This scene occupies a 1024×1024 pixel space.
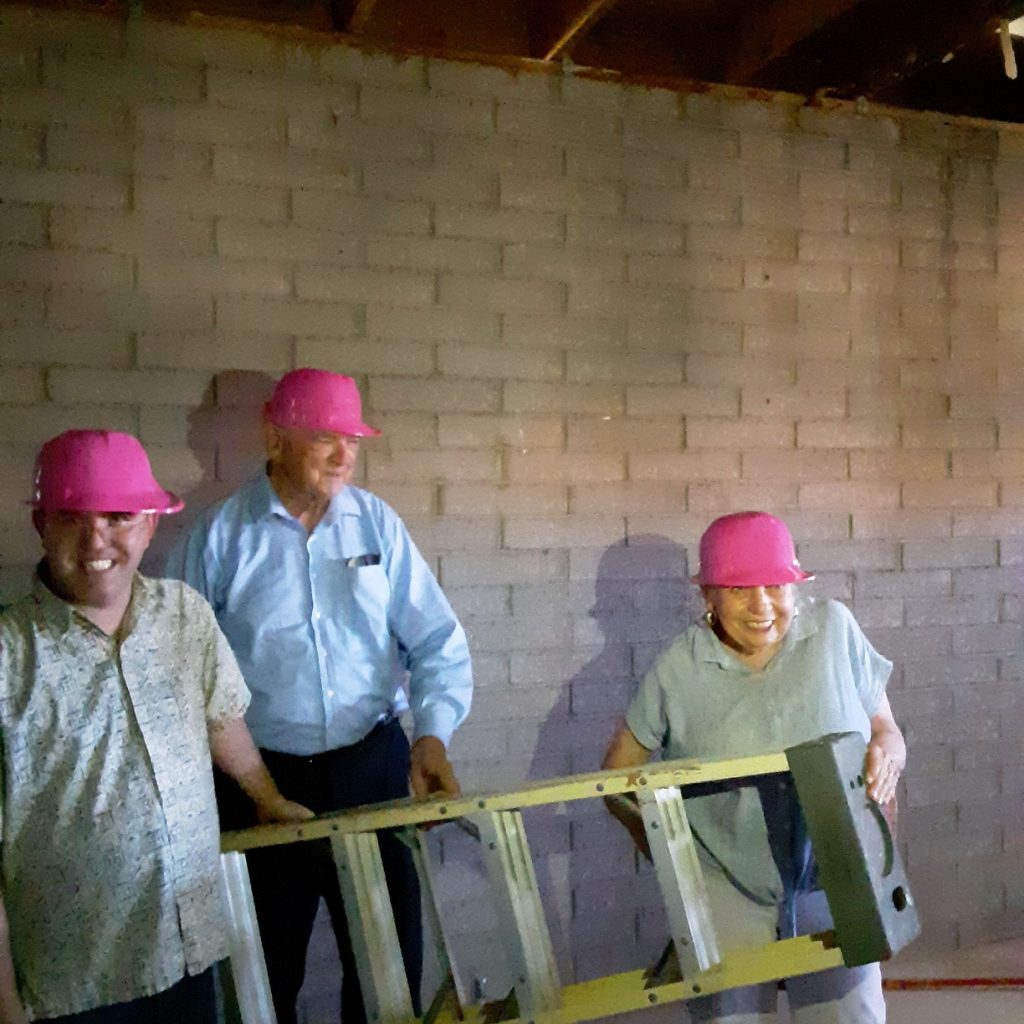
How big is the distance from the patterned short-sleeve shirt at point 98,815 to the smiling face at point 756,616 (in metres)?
1.10

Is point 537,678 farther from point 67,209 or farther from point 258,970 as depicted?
point 67,209

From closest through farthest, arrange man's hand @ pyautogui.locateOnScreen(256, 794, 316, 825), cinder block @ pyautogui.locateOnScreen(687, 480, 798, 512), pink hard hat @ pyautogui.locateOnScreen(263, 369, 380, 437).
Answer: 1. man's hand @ pyautogui.locateOnScreen(256, 794, 316, 825)
2. pink hard hat @ pyautogui.locateOnScreen(263, 369, 380, 437)
3. cinder block @ pyautogui.locateOnScreen(687, 480, 798, 512)

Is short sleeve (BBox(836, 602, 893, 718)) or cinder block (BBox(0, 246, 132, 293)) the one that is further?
cinder block (BBox(0, 246, 132, 293))

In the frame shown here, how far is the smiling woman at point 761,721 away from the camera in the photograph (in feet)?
6.26

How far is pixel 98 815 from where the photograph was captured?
1479 mm

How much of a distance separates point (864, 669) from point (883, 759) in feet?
0.70

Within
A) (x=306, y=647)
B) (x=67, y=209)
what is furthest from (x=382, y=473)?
(x=67, y=209)

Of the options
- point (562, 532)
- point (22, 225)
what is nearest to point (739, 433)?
point (562, 532)

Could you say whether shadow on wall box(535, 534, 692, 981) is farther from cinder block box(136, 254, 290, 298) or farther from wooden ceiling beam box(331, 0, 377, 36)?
wooden ceiling beam box(331, 0, 377, 36)

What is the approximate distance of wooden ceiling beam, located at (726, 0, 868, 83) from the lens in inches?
107

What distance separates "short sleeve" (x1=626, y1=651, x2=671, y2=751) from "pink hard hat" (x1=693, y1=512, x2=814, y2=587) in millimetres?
215

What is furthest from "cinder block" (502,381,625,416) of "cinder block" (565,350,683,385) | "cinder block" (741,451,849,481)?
"cinder block" (741,451,849,481)

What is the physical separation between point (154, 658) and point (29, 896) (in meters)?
0.39

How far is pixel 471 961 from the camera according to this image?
2717mm
